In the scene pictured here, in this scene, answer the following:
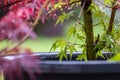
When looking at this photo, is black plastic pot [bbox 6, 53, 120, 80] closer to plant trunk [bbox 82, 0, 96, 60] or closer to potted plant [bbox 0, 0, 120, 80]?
potted plant [bbox 0, 0, 120, 80]

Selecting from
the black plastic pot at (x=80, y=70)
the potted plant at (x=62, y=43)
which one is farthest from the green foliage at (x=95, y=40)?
the black plastic pot at (x=80, y=70)

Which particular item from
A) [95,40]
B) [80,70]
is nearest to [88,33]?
[95,40]

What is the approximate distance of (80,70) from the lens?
1055 millimetres

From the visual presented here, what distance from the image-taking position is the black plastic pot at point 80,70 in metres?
1.05

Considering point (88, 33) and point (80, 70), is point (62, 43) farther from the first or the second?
point (80, 70)

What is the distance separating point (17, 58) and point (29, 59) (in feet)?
0.10

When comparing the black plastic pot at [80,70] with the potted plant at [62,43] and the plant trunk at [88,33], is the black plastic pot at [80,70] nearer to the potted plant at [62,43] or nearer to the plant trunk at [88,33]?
the potted plant at [62,43]

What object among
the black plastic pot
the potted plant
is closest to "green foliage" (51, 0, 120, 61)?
the potted plant

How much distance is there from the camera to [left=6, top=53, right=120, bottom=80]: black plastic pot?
105cm

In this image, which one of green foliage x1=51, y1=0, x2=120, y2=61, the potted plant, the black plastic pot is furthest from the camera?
green foliage x1=51, y1=0, x2=120, y2=61

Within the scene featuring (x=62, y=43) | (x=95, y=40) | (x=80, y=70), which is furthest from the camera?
(x=95, y=40)

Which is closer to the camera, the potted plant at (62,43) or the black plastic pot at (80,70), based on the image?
the potted plant at (62,43)

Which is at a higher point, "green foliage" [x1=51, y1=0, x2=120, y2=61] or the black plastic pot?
"green foliage" [x1=51, y1=0, x2=120, y2=61]

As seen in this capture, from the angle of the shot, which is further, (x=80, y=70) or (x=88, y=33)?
(x=88, y=33)
